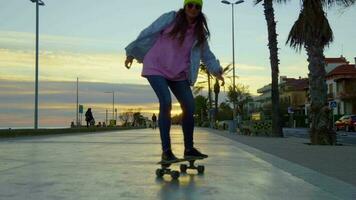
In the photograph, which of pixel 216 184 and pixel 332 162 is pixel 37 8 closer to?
pixel 332 162

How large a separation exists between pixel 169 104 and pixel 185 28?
984 millimetres

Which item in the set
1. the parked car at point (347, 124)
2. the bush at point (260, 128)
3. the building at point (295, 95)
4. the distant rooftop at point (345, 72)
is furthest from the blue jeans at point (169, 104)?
the building at point (295, 95)

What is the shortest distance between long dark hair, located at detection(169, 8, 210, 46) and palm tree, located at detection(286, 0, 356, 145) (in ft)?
38.5

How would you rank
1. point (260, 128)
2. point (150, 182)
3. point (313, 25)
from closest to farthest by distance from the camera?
point (150, 182)
point (313, 25)
point (260, 128)

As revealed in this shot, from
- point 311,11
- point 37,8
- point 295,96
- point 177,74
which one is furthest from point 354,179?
point 295,96

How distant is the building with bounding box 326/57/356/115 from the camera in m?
83.2

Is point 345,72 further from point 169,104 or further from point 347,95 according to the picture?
point 169,104

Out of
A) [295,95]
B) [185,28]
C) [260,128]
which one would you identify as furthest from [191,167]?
[295,95]

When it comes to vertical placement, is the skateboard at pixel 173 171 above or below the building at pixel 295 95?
below

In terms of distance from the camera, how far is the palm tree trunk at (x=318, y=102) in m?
18.0

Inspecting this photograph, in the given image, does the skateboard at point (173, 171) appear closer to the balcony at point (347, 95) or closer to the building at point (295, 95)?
the balcony at point (347, 95)

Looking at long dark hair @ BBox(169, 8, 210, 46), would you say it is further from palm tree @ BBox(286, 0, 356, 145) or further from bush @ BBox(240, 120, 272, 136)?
bush @ BBox(240, 120, 272, 136)

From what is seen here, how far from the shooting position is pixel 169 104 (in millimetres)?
7070

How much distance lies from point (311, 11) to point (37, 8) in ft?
80.6
